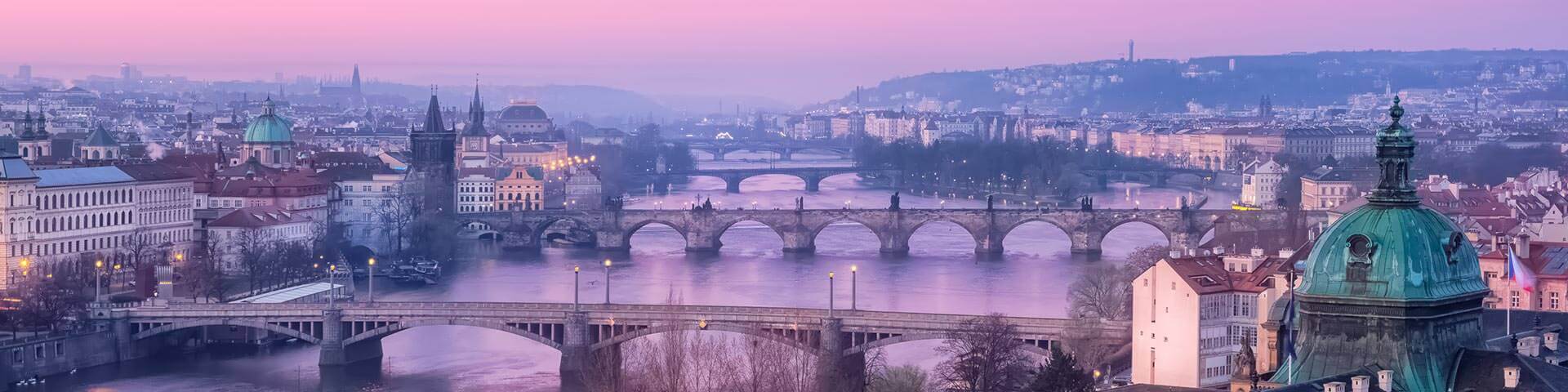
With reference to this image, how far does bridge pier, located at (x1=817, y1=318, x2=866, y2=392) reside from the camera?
1175 inches

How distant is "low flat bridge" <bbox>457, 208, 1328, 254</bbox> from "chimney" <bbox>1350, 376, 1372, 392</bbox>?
133 ft

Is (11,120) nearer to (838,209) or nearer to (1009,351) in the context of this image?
(838,209)

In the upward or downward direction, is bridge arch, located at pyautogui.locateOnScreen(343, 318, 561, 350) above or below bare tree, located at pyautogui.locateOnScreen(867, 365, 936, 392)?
above

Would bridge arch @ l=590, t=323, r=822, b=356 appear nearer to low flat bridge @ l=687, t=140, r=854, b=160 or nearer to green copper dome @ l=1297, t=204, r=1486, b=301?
green copper dome @ l=1297, t=204, r=1486, b=301

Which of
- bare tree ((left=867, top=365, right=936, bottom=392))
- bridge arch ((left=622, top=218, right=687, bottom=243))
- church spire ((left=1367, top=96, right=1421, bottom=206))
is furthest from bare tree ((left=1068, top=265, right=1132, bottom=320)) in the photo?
bridge arch ((left=622, top=218, right=687, bottom=243))

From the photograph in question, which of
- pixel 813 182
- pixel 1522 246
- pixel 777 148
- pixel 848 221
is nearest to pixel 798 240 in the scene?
pixel 848 221

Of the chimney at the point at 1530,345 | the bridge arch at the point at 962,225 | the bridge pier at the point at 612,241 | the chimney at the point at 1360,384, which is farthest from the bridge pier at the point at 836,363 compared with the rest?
the bridge pier at the point at 612,241

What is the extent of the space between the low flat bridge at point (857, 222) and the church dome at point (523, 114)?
5817 centimetres

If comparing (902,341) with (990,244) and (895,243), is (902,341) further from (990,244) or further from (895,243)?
(895,243)

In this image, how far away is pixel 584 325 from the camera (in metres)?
33.5

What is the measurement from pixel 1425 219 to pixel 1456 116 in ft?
414

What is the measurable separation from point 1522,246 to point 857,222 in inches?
1081

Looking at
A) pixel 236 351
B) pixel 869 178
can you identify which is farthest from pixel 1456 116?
pixel 236 351

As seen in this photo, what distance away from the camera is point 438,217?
57.6 m
